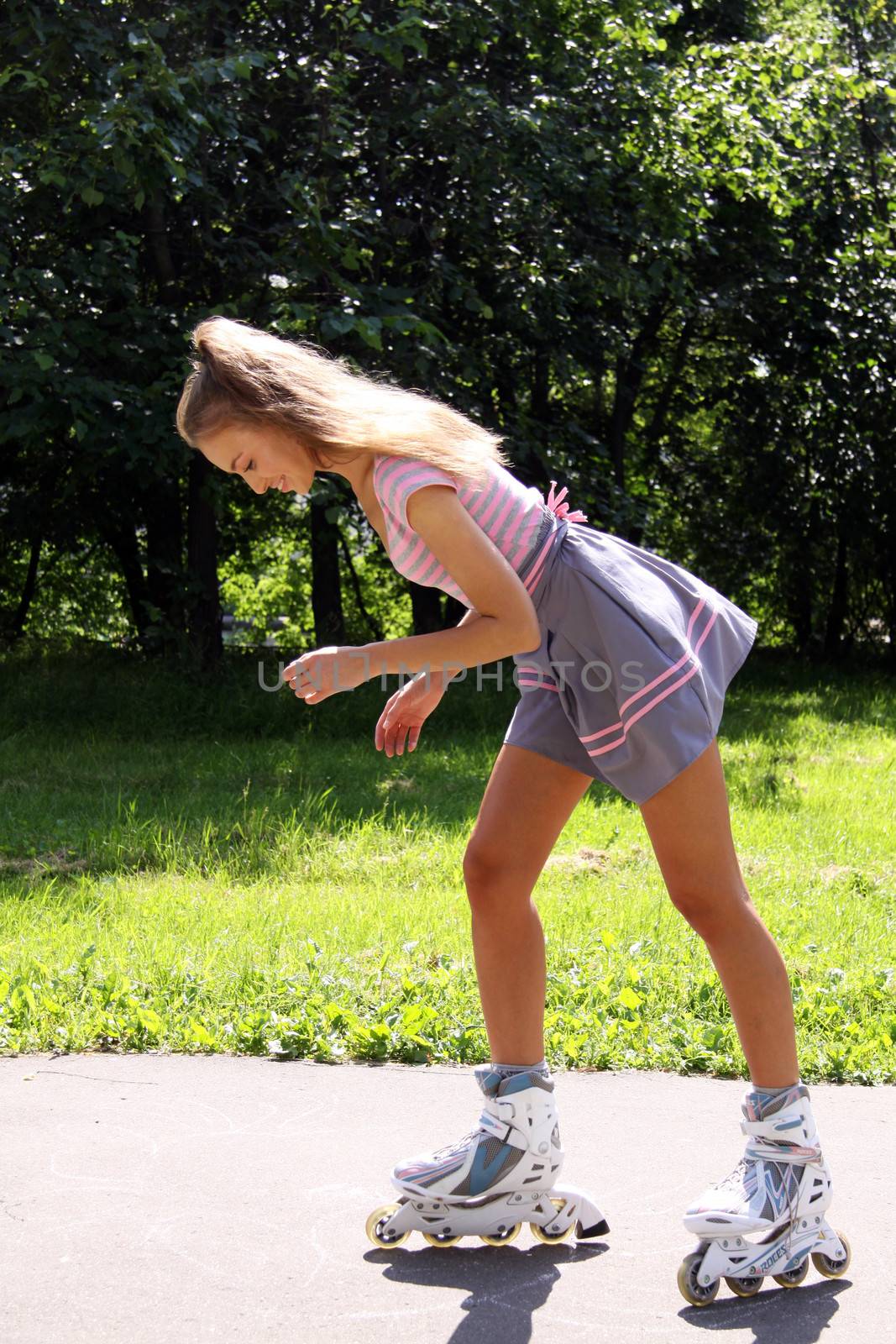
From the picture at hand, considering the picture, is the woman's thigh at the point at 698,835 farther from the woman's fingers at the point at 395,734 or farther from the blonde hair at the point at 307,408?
the blonde hair at the point at 307,408

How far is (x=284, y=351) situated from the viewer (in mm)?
2449

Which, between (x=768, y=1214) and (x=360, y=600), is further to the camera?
(x=360, y=600)

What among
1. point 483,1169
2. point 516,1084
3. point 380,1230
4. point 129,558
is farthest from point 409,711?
point 129,558

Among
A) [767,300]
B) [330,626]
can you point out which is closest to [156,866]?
[330,626]

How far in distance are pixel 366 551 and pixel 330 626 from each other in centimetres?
403

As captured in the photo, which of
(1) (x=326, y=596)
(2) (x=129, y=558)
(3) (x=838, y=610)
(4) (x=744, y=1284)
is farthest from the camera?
Answer: (3) (x=838, y=610)

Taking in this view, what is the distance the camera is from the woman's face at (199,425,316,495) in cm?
239

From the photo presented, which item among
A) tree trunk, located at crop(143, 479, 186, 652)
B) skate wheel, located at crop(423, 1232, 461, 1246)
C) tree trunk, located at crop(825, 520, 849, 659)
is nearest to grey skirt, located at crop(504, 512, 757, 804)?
skate wheel, located at crop(423, 1232, 461, 1246)

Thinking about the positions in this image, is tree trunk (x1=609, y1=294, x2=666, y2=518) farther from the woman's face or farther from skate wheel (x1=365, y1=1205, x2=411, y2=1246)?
skate wheel (x1=365, y1=1205, x2=411, y2=1246)

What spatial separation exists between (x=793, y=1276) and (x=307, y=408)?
177 centimetres

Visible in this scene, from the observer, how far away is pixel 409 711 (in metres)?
2.54

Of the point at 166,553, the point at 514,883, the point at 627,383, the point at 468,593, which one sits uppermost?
the point at 627,383

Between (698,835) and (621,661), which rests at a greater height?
(621,661)

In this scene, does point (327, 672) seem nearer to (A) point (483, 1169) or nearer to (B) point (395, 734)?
(B) point (395, 734)
